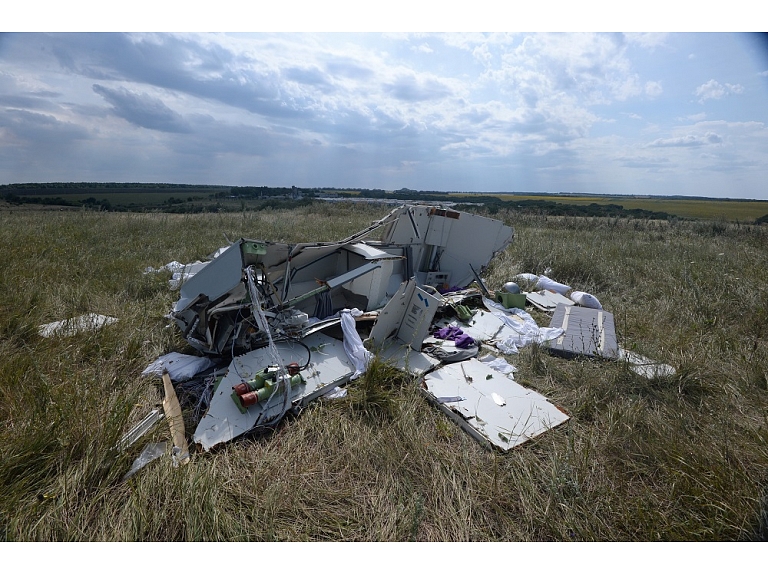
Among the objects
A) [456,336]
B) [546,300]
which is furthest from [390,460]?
[546,300]

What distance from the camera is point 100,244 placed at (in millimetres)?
8758

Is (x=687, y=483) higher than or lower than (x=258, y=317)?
lower

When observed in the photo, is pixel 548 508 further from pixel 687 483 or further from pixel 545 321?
pixel 545 321

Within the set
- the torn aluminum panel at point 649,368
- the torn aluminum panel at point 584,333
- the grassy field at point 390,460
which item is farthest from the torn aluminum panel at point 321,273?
the torn aluminum panel at point 649,368

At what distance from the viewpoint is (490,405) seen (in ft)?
10.9

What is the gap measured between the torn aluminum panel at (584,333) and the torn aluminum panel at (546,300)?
415 mm

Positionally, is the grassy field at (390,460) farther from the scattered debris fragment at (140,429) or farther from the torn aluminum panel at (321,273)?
the torn aluminum panel at (321,273)

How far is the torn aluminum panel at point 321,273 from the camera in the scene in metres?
3.79

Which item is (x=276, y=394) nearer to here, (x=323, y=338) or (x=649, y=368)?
(x=323, y=338)

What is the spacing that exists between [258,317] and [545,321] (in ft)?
13.9

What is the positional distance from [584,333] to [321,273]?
3616 mm

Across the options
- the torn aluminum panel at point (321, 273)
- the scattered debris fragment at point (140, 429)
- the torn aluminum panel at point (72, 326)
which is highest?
the torn aluminum panel at point (321, 273)

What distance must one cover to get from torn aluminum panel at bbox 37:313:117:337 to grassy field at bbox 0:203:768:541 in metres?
0.15

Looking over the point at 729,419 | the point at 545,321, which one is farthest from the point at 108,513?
the point at 545,321
